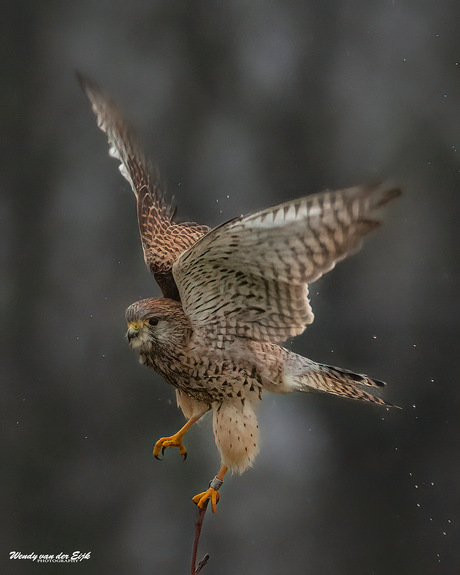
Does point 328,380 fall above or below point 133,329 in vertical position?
below

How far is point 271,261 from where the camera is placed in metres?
1.89

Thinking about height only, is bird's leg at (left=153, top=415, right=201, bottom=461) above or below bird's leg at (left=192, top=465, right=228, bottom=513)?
above

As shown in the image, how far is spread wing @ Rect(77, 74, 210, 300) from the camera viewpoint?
7.28ft

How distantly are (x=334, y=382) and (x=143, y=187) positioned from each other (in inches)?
26.3

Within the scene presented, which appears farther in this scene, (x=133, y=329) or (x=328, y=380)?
(x=328, y=380)

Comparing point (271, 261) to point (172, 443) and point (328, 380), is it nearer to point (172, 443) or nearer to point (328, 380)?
point (328, 380)

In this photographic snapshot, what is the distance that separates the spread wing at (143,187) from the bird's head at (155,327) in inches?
8.5

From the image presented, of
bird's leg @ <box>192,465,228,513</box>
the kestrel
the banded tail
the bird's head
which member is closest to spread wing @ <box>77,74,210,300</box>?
the kestrel

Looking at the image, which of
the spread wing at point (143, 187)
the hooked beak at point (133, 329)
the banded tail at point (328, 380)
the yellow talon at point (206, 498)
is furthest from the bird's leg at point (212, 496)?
the spread wing at point (143, 187)

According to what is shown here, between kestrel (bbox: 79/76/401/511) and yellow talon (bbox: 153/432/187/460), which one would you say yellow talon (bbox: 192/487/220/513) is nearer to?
kestrel (bbox: 79/76/401/511)

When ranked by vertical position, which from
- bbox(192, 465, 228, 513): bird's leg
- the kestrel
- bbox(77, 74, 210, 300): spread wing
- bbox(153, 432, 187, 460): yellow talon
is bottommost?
bbox(192, 465, 228, 513): bird's leg

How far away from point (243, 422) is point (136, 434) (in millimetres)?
3140

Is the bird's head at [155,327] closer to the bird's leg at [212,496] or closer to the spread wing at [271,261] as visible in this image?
the spread wing at [271,261]

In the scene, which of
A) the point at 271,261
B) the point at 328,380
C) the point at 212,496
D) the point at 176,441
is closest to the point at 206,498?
the point at 212,496
